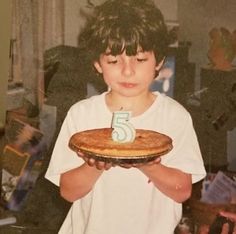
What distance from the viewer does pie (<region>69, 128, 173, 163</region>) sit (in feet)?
2.95

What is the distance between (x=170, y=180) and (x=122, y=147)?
146 mm

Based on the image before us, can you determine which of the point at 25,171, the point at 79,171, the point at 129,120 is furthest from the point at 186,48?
the point at 25,171

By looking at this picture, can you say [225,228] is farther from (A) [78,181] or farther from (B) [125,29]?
(B) [125,29]

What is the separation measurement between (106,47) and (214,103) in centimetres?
26

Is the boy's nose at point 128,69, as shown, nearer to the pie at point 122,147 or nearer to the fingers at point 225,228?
the pie at point 122,147

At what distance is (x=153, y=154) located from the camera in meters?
0.90

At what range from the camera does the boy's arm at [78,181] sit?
996 mm

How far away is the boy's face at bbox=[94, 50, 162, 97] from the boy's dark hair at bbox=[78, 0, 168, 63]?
0.01m

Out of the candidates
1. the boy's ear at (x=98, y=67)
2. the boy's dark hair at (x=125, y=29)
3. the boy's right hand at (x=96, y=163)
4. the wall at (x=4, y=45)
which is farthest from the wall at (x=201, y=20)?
the wall at (x=4, y=45)

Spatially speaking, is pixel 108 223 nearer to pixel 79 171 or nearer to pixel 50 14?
pixel 79 171

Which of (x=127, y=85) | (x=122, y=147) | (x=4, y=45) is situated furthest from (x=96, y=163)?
(x=4, y=45)

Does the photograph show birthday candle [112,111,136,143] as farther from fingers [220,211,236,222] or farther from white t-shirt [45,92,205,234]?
fingers [220,211,236,222]

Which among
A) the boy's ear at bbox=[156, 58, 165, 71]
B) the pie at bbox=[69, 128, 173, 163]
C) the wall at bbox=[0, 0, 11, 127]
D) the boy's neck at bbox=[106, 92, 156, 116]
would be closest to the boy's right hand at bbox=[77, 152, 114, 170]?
the pie at bbox=[69, 128, 173, 163]

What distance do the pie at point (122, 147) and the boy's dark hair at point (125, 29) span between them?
17 cm
